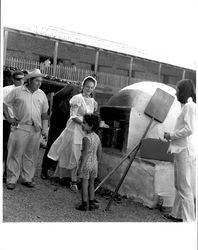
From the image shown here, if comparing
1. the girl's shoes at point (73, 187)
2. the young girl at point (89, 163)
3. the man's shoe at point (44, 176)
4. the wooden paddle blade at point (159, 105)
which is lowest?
the girl's shoes at point (73, 187)

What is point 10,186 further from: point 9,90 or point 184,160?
point 184,160

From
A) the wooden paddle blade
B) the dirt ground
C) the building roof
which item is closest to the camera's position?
the dirt ground

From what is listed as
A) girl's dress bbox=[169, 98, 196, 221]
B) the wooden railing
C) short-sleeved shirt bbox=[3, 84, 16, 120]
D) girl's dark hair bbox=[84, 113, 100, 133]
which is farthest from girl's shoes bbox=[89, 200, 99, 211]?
the wooden railing

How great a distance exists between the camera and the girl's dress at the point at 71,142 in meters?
4.52

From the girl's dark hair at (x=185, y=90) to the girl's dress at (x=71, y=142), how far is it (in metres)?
1.00

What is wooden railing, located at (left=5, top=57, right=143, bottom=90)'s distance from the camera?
4.07 metres

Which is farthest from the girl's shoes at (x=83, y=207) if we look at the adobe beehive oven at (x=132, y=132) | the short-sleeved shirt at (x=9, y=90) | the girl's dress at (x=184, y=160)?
the short-sleeved shirt at (x=9, y=90)

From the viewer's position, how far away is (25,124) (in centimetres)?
429

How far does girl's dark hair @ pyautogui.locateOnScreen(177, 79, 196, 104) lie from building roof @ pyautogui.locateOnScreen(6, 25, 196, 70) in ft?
1.89

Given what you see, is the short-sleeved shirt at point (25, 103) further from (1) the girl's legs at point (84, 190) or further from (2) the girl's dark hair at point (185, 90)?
(2) the girl's dark hair at point (185, 90)

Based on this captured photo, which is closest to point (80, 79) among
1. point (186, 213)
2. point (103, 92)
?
point (103, 92)

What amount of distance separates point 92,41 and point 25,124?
105 cm

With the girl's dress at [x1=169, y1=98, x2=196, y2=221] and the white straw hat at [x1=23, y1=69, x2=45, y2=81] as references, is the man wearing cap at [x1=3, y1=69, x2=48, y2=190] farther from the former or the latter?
the girl's dress at [x1=169, y1=98, x2=196, y2=221]
